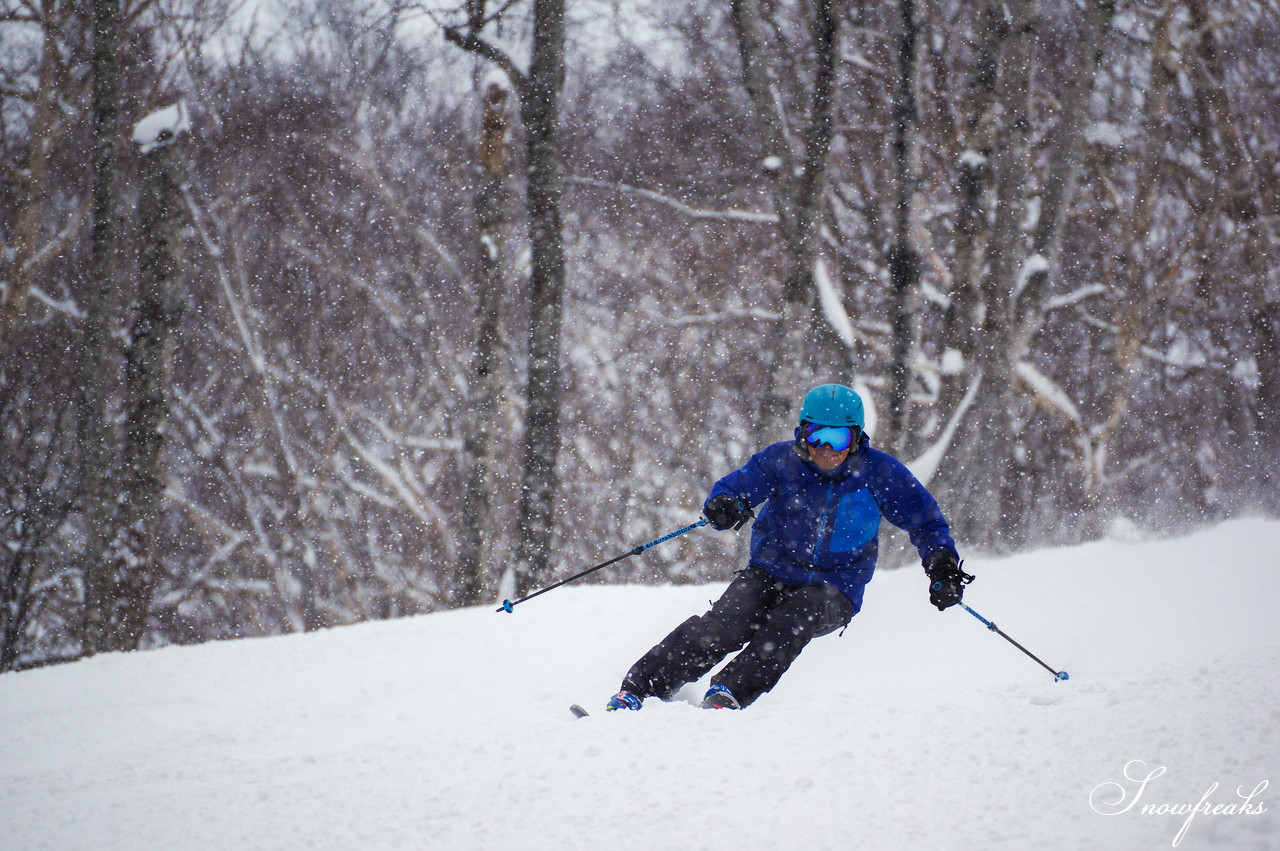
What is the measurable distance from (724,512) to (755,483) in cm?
22

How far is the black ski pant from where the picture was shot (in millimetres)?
4059

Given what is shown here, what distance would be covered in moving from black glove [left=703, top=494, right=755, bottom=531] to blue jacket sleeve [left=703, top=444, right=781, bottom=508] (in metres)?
0.06

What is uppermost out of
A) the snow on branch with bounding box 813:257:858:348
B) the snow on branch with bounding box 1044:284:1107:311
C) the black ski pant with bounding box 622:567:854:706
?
the snow on branch with bounding box 1044:284:1107:311

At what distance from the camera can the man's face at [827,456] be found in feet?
14.2

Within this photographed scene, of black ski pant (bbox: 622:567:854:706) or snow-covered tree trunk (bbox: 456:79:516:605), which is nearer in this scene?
black ski pant (bbox: 622:567:854:706)

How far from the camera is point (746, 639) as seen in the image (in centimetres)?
435

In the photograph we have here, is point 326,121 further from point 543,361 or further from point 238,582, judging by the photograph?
point 543,361

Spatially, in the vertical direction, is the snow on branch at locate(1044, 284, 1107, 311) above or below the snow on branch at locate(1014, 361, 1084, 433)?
above

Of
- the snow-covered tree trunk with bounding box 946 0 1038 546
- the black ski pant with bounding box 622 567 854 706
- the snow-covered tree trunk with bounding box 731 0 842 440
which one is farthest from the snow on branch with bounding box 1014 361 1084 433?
the black ski pant with bounding box 622 567 854 706

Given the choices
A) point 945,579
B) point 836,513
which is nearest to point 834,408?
point 836,513

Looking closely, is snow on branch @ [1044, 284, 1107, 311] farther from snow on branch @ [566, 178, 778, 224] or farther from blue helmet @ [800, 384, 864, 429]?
blue helmet @ [800, 384, 864, 429]

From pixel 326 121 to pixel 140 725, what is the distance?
40.0 feet

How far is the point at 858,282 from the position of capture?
13773mm

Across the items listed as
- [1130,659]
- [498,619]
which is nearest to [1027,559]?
[1130,659]
